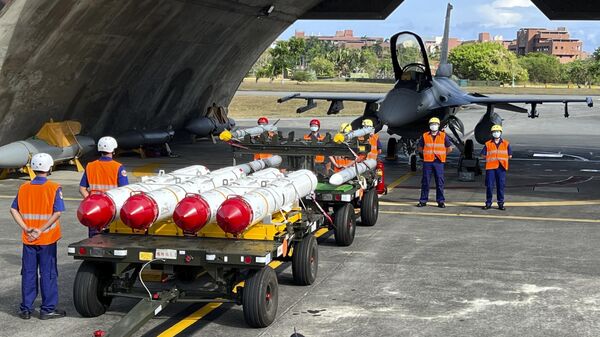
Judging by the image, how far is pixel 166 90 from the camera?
31812mm

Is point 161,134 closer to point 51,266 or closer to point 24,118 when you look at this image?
point 24,118

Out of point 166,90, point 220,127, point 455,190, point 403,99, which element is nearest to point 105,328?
point 455,190

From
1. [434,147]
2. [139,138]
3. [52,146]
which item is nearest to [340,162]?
[434,147]

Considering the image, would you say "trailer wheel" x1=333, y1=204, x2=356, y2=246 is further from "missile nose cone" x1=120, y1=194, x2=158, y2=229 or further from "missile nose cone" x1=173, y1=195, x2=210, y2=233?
"missile nose cone" x1=120, y1=194, x2=158, y2=229

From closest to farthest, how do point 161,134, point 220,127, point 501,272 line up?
point 501,272 < point 161,134 < point 220,127

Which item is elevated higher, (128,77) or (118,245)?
(128,77)

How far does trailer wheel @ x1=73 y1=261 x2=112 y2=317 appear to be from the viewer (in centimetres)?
902

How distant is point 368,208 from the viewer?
1544 cm

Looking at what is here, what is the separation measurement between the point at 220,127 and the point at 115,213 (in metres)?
27.6

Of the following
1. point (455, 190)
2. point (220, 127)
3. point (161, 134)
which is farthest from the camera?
point (220, 127)

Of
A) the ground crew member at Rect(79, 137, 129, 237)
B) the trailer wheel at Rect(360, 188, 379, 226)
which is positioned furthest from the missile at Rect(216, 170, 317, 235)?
the trailer wheel at Rect(360, 188, 379, 226)

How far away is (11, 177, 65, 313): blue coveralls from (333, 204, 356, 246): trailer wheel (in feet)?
17.6

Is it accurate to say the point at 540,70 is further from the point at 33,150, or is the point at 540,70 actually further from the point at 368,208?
the point at 368,208

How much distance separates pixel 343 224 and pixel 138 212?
16.9ft
